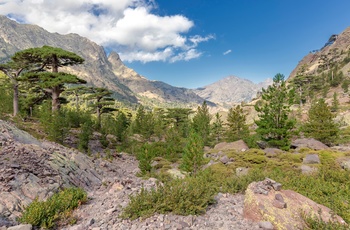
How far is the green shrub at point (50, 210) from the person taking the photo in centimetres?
694

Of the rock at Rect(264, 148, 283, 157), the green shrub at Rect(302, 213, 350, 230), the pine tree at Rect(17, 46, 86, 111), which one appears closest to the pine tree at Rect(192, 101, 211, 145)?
the rock at Rect(264, 148, 283, 157)

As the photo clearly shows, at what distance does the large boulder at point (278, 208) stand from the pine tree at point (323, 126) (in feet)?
92.7

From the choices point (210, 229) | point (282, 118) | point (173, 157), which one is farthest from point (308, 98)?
point (210, 229)

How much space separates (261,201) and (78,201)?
745cm

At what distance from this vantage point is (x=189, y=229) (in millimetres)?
6574

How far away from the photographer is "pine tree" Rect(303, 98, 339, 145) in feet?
101

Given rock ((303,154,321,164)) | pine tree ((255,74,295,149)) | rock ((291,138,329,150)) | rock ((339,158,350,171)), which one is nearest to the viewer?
rock ((339,158,350,171))

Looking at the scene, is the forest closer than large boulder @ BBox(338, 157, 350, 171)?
Yes

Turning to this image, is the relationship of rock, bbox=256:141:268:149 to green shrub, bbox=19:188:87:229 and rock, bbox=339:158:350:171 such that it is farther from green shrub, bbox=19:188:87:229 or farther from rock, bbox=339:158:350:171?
green shrub, bbox=19:188:87:229

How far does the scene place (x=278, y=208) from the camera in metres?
7.29

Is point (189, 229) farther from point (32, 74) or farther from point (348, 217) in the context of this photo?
point (32, 74)

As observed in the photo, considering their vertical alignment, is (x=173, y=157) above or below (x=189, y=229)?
below

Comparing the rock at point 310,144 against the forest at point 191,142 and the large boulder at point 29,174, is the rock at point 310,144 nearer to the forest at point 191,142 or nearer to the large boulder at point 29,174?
the forest at point 191,142

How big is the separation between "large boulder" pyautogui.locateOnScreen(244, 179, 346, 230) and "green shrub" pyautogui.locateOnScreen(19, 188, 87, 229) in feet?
21.9
